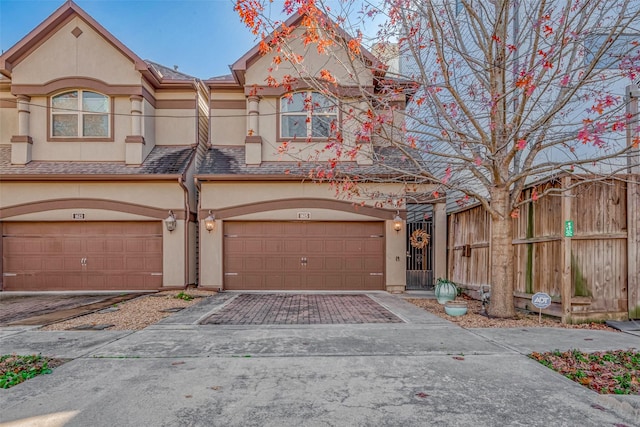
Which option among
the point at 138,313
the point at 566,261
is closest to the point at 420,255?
the point at 566,261

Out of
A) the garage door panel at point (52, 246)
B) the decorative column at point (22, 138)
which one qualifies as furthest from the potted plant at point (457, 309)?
the decorative column at point (22, 138)

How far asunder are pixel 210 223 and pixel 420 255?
249 inches

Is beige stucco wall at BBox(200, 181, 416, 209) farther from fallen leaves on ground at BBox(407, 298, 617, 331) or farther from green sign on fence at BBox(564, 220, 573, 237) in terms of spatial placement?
green sign on fence at BBox(564, 220, 573, 237)

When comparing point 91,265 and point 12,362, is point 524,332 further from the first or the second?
point 91,265

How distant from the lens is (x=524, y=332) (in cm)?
586

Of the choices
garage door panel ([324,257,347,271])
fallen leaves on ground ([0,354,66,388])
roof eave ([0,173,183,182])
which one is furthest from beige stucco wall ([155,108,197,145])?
fallen leaves on ground ([0,354,66,388])

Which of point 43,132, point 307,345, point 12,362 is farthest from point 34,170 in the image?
point 307,345

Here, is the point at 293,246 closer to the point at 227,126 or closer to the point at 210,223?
the point at 210,223

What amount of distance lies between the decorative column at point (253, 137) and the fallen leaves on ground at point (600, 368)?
334 inches

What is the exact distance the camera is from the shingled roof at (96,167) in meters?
10.4

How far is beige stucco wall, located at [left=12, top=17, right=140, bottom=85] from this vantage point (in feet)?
35.6

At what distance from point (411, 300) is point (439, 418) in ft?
21.0

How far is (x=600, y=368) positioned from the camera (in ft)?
13.9

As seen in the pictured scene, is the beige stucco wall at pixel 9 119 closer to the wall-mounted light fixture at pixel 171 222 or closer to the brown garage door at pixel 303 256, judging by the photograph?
the wall-mounted light fixture at pixel 171 222
